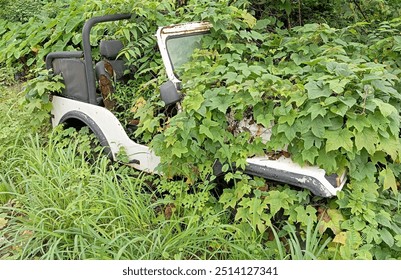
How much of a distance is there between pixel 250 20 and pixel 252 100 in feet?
3.91

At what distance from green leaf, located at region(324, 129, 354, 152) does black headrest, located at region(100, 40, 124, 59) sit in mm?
2277

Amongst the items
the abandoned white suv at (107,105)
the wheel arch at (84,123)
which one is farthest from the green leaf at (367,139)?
the wheel arch at (84,123)

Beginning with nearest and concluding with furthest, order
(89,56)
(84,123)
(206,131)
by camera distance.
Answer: (206,131)
(89,56)
(84,123)

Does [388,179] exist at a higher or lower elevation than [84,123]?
higher

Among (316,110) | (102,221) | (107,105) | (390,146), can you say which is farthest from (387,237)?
(107,105)

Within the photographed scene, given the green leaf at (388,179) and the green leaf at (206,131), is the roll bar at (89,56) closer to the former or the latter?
the green leaf at (206,131)

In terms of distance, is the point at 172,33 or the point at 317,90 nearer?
the point at 317,90

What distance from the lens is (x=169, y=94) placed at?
3.71m

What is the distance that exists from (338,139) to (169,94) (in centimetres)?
132

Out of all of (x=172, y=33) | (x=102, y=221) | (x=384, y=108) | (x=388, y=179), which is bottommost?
(x=102, y=221)

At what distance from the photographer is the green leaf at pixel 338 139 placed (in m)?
3.04

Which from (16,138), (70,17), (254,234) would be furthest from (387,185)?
(70,17)

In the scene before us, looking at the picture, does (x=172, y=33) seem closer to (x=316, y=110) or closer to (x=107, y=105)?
(x=107, y=105)

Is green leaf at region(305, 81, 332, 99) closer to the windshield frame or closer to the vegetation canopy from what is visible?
the vegetation canopy
